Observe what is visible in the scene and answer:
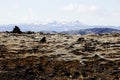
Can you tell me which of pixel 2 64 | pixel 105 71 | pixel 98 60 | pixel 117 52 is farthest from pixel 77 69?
pixel 117 52

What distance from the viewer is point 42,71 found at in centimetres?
2956

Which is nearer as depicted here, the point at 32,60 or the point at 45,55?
the point at 32,60

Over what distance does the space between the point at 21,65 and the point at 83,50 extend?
10.8m

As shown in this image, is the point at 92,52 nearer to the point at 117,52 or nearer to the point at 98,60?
the point at 117,52

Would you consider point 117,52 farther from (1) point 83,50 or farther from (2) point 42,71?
(2) point 42,71

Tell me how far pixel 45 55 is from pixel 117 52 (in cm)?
735

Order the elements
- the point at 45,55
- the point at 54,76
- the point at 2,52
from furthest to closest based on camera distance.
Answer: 1. the point at 2,52
2. the point at 45,55
3. the point at 54,76

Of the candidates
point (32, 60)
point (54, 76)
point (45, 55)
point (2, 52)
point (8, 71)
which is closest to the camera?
point (54, 76)

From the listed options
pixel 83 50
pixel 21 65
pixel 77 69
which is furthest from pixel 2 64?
pixel 83 50

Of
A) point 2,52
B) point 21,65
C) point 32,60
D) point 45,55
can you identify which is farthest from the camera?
point 2,52

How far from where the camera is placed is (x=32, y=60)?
34219mm

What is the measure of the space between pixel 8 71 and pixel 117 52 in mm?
13417

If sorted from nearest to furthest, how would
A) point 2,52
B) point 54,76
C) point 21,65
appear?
point 54,76
point 21,65
point 2,52

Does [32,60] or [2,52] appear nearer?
[32,60]
